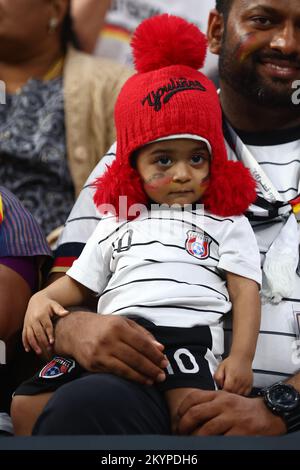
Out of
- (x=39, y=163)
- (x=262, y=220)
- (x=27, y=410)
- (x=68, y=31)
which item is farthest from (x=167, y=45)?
(x=68, y=31)

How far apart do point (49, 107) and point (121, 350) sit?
1.47 metres

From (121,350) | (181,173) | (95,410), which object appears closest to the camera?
(95,410)

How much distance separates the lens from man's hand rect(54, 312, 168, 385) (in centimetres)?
147

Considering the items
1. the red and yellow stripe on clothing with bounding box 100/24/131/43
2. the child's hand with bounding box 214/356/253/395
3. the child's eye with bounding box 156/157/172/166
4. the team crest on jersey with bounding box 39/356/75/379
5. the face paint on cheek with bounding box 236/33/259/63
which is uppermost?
the face paint on cheek with bounding box 236/33/259/63

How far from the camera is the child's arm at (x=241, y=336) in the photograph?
1500 millimetres

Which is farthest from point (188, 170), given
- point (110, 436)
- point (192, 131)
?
point (110, 436)

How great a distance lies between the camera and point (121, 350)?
148 centimetres

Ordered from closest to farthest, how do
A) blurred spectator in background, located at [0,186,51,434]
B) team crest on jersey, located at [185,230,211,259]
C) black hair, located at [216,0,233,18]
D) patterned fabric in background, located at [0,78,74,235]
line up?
team crest on jersey, located at [185,230,211,259], blurred spectator in background, located at [0,186,51,434], black hair, located at [216,0,233,18], patterned fabric in background, located at [0,78,74,235]

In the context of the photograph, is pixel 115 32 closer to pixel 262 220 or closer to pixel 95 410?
pixel 262 220

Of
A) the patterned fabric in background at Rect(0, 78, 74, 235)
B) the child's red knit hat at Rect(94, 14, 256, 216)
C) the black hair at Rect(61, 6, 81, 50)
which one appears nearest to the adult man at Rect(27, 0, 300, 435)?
the child's red knit hat at Rect(94, 14, 256, 216)

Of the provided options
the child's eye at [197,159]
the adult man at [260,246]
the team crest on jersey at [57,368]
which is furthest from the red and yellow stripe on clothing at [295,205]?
the team crest on jersey at [57,368]

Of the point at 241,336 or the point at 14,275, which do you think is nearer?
the point at 241,336

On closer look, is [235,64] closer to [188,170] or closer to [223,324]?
[188,170]

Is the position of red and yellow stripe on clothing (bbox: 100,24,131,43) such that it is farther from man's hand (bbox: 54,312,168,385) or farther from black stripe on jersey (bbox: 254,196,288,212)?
man's hand (bbox: 54,312,168,385)
